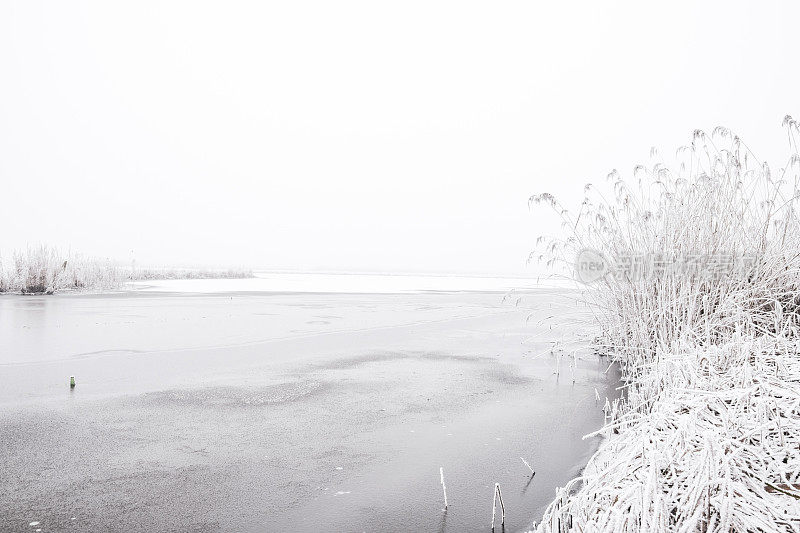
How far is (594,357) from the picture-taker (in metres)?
7.89

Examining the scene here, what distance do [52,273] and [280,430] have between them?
18848 mm

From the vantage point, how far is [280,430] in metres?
4.01

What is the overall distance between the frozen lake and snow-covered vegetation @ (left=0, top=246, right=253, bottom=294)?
11.3 meters

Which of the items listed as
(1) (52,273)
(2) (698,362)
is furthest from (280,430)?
(1) (52,273)

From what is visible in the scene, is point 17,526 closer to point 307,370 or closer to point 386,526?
point 386,526

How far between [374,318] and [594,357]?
223 inches

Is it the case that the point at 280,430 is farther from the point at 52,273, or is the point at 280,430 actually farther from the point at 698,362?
the point at 52,273

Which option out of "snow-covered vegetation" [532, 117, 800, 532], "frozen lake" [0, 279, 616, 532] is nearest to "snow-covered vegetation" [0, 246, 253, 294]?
"frozen lake" [0, 279, 616, 532]

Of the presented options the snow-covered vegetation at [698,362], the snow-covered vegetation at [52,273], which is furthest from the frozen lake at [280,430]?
the snow-covered vegetation at [52,273]

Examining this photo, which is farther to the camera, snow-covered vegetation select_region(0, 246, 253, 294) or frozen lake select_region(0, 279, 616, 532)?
snow-covered vegetation select_region(0, 246, 253, 294)

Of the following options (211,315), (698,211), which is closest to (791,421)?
(698,211)

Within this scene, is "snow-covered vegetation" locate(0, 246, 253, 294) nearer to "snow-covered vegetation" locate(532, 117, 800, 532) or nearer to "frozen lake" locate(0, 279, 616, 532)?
"frozen lake" locate(0, 279, 616, 532)

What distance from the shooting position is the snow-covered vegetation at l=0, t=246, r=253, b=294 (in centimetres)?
1775

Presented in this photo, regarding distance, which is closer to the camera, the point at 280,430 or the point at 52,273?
the point at 280,430
